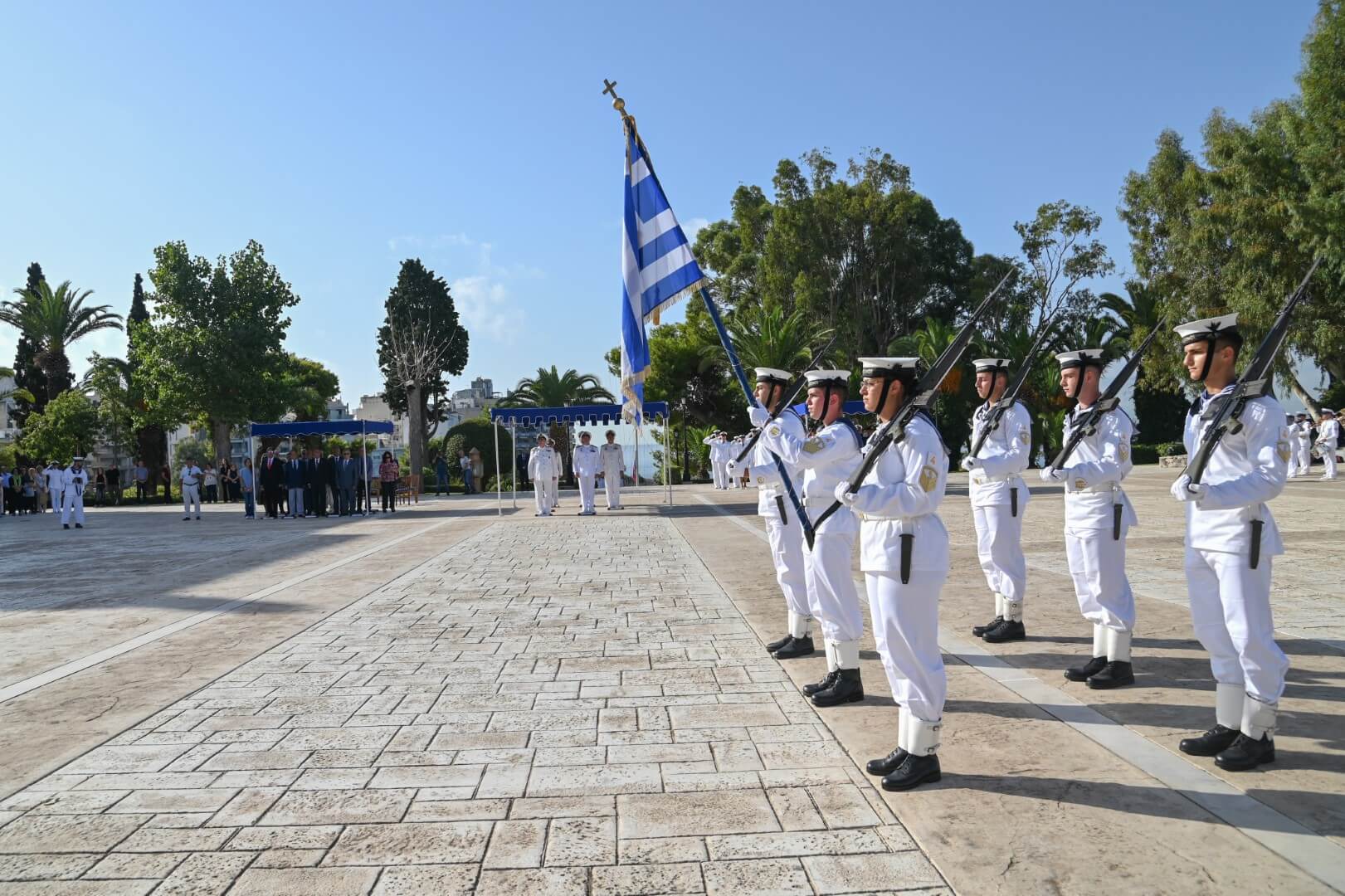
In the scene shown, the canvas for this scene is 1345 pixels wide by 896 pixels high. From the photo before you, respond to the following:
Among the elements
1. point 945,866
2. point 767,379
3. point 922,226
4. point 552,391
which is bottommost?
point 945,866

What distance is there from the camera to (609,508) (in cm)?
2327

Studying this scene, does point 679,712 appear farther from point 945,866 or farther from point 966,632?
point 966,632

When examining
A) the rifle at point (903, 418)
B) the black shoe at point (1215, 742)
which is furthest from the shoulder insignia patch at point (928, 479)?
the black shoe at point (1215, 742)

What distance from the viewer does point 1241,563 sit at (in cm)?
403

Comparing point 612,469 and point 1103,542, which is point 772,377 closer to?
point 1103,542

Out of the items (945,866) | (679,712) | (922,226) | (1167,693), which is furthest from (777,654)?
(922,226)

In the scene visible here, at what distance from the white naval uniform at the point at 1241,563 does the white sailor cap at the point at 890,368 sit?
53.0 inches

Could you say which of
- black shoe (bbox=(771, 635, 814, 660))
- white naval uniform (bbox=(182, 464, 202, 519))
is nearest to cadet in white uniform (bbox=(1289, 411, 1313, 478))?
black shoe (bbox=(771, 635, 814, 660))

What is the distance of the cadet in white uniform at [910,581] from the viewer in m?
3.93

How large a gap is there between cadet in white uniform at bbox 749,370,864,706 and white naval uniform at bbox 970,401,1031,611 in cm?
174

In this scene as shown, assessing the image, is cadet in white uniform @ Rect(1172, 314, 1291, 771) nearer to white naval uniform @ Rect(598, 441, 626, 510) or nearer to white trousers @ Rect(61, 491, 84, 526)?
white naval uniform @ Rect(598, 441, 626, 510)

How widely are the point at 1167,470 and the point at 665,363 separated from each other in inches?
832

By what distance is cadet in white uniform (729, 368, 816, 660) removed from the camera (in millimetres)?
6391

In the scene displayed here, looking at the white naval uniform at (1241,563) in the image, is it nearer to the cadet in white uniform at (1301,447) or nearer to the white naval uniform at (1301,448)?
the cadet in white uniform at (1301,447)
